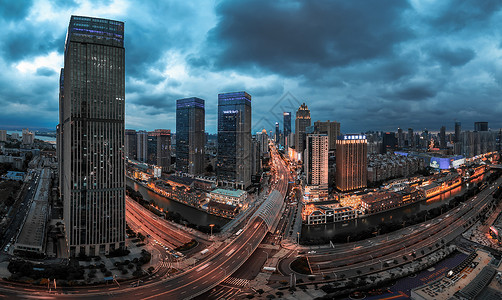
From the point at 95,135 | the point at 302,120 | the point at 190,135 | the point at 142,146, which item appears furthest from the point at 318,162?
the point at 142,146

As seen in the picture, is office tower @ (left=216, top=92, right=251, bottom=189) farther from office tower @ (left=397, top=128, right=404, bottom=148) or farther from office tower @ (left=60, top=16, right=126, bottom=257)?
office tower @ (left=397, top=128, right=404, bottom=148)

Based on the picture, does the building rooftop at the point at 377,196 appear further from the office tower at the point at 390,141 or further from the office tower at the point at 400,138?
the office tower at the point at 400,138

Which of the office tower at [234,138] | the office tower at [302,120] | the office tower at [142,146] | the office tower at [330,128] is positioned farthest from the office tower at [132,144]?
the office tower at [330,128]

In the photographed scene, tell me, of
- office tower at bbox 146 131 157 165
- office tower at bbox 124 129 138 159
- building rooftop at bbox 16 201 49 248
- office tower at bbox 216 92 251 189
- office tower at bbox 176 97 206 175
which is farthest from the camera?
office tower at bbox 124 129 138 159

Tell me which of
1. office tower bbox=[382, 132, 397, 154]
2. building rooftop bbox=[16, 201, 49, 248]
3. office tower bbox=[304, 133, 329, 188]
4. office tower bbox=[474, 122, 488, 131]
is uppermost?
office tower bbox=[474, 122, 488, 131]

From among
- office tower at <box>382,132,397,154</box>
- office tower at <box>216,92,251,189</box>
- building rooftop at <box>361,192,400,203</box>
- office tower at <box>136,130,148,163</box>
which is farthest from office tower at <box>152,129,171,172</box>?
office tower at <box>382,132,397,154</box>

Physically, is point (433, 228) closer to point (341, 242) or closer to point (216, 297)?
point (341, 242)

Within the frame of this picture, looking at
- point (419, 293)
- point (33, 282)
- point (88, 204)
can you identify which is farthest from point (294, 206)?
point (33, 282)

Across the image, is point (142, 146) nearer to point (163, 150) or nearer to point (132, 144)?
point (132, 144)
